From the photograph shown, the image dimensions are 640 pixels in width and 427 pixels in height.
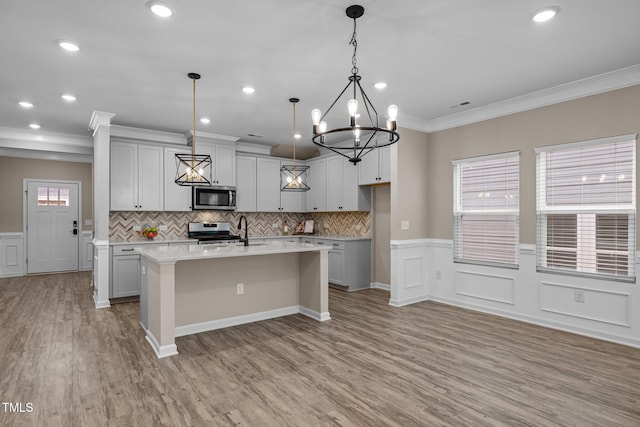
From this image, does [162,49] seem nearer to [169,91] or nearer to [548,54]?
[169,91]

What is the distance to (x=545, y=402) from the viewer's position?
2525 millimetres

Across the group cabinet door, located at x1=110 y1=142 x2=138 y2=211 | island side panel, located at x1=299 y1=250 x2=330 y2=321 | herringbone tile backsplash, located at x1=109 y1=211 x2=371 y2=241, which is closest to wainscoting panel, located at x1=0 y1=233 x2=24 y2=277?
herringbone tile backsplash, located at x1=109 y1=211 x2=371 y2=241

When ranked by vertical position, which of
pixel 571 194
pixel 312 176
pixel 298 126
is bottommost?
pixel 571 194

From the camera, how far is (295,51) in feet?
10.4

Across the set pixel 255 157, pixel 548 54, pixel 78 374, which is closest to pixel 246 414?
pixel 78 374

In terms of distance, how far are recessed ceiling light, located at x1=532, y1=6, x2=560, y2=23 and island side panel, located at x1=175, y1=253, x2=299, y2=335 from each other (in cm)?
Answer: 345

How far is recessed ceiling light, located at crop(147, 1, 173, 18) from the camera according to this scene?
243 cm

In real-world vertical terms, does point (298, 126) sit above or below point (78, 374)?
above

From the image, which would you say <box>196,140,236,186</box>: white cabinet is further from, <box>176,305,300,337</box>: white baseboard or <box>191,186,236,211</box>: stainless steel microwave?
<box>176,305,300,337</box>: white baseboard

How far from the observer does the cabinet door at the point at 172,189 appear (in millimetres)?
6059

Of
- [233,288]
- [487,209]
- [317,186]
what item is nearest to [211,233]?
[317,186]

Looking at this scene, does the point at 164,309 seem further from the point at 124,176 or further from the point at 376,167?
the point at 376,167

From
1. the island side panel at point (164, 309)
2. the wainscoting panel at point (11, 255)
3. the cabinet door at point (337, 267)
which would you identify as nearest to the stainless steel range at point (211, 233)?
the cabinet door at point (337, 267)

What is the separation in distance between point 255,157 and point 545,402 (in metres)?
6.01
